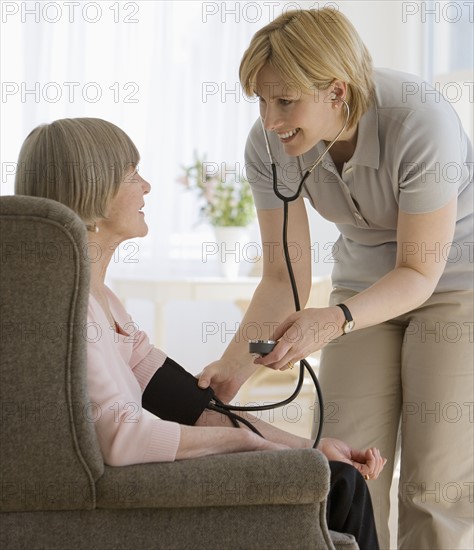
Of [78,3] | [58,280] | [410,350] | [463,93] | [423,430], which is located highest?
[78,3]

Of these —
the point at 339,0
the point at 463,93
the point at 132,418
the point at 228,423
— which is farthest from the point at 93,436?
the point at 339,0

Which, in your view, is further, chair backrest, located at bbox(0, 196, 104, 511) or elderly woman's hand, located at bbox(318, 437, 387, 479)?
elderly woman's hand, located at bbox(318, 437, 387, 479)

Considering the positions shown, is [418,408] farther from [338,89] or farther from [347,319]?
[338,89]

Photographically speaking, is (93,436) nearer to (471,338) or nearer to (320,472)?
(320,472)

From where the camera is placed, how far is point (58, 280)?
3.34ft

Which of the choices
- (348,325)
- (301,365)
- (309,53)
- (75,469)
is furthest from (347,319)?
(75,469)

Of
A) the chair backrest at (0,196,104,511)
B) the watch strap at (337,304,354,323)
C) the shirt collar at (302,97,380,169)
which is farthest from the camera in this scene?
the shirt collar at (302,97,380,169)

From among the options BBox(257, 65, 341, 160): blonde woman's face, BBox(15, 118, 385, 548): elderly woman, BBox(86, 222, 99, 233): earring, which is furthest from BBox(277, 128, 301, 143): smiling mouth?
BBox(86, 222, 99, 233): earring

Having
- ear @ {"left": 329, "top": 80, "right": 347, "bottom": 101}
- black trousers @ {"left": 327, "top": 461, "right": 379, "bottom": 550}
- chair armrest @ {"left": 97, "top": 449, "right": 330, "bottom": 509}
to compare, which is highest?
ear @ {"left": 329, "top": 80, "right": 347, "bottom": 101}

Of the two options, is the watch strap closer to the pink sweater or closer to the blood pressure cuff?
the blood pressure cuff

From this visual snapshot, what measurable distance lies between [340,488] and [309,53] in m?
0.76

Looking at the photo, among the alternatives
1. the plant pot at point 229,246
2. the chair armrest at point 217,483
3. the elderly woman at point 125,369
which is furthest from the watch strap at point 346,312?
the plant pot at point 229,246

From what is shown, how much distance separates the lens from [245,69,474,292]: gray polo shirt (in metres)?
1.60

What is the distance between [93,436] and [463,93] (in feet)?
8.46
